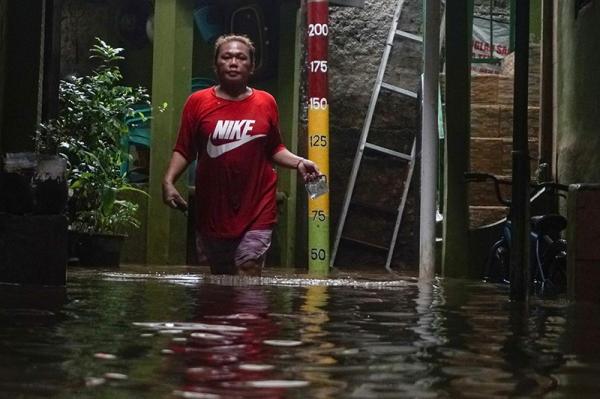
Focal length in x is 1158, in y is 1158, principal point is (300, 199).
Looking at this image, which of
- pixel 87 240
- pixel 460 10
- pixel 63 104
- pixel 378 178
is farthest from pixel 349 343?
pixel 378 178

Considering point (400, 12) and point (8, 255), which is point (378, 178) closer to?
point (400, 12)

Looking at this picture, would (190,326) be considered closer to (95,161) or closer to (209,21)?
(95,161)

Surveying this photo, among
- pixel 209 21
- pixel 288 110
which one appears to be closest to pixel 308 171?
pixel 288 110

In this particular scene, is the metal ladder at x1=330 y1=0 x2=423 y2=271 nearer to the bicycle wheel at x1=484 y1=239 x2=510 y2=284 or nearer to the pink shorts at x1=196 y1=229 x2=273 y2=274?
the bicycle wheel at x1=484 y1=239 x2=510 y2=284

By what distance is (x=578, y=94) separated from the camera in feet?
27.4

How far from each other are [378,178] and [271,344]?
35.7ft

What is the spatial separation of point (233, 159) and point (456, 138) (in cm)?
300

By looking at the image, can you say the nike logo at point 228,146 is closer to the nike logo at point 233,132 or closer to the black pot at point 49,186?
the nike logo at point 233,132

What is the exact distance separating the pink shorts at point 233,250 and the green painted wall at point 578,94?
2.40 m

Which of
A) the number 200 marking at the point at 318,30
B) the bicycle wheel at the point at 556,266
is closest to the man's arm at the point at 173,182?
the bicycle wheel at the point at 556,266

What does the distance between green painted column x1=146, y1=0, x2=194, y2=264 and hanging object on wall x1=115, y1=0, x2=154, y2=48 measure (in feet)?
5.10

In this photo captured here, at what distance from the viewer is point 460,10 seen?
342 inches

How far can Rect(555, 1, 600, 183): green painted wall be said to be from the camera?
7742mm

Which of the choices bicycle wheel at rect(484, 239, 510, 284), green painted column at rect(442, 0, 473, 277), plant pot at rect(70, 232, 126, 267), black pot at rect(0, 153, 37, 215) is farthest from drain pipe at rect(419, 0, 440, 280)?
black pot at rect(0, 153, 37, 215)
